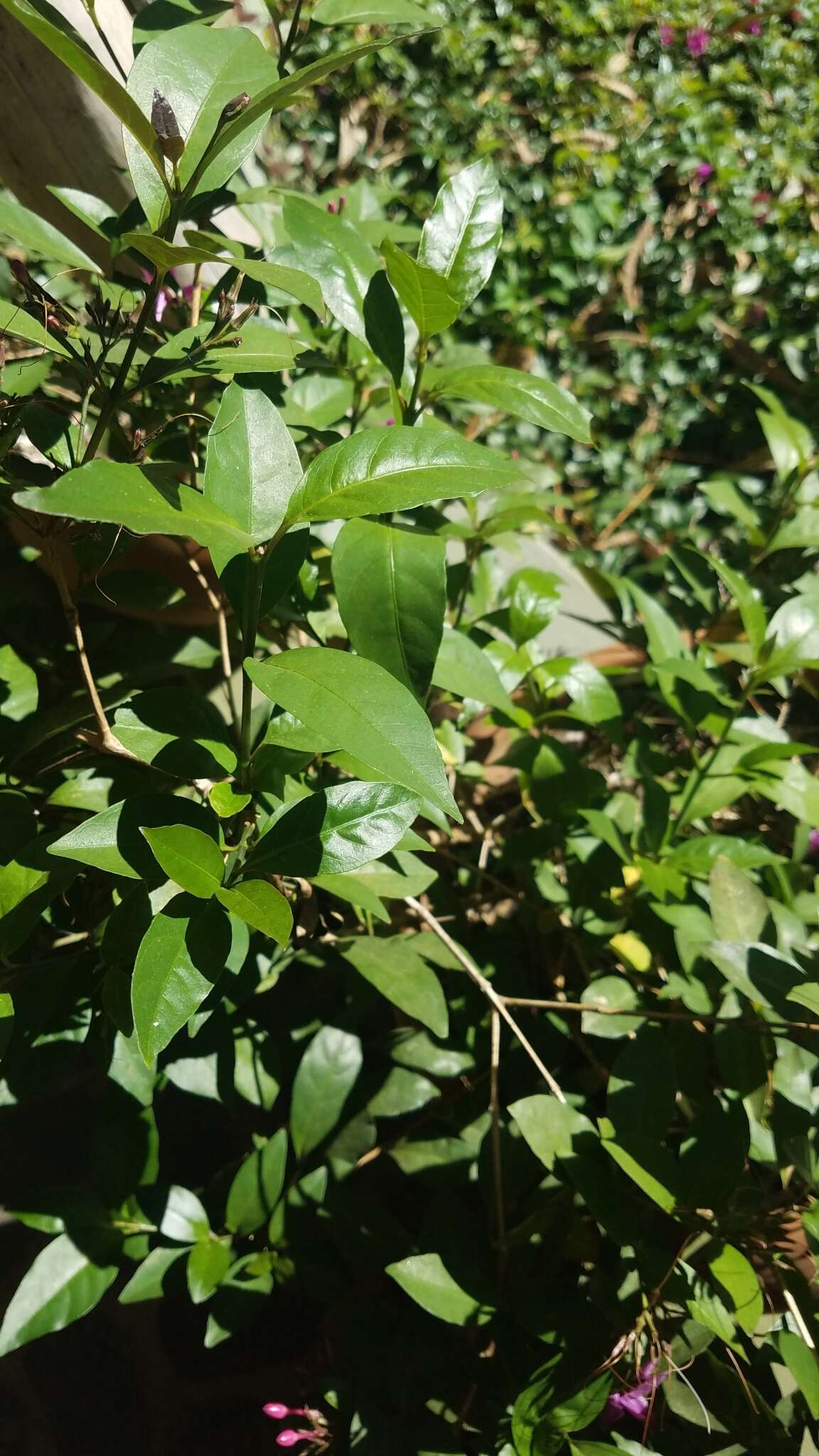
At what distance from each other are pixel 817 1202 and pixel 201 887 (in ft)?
2.22

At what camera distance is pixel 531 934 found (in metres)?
1.26

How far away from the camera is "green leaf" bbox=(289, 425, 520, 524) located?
0.56 meters

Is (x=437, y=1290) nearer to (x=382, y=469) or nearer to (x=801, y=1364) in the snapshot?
(x=801, y=1364)

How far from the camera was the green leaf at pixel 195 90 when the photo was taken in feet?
2.02

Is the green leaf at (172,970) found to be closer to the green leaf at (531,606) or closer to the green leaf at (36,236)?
the green leaf at (36,236)

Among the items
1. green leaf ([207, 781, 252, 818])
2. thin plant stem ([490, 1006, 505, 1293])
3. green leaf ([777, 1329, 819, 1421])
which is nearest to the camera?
green leaf ([207, 781, 252, 818])

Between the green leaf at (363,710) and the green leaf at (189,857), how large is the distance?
0.41ft

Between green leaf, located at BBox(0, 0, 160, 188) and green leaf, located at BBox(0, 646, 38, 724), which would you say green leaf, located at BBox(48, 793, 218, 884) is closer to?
green leaf, located at BBox(0, 646, 38, 724)

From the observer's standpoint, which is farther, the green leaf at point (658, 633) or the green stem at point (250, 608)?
the green leaf at point (658, 633)

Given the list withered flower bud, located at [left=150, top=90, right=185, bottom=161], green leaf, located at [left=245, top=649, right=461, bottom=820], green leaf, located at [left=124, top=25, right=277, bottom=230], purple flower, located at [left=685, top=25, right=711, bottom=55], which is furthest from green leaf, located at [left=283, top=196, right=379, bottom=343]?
purple flower, located at [left=685, top=25, right=711, bottom=55]

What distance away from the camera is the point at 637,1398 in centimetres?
79

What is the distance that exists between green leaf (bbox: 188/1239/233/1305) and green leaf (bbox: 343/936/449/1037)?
12.4 inches

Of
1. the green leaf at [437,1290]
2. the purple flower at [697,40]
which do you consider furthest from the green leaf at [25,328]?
the purple flower at [697,40]

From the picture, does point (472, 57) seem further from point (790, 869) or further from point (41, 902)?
point (41, 902)
